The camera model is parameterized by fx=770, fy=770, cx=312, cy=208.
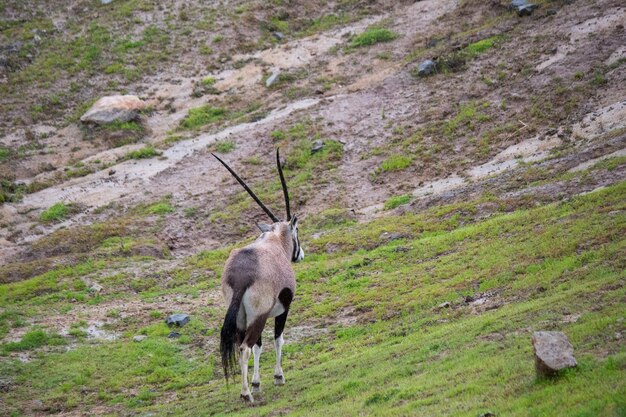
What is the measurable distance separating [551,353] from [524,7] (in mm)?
36712

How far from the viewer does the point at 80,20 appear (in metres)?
55.9

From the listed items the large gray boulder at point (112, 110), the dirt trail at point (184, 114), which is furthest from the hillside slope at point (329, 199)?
the large gray boulder at point (112, 110)

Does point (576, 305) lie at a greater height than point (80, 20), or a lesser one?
greater

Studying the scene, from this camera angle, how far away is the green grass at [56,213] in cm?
3609

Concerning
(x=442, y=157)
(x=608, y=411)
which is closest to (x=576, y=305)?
(x=608, y=411)

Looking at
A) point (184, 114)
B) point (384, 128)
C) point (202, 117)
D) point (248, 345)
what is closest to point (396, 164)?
point (384, 128)

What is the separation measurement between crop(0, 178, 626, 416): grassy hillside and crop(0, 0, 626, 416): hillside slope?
0.27 ft

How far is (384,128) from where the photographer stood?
128 feet

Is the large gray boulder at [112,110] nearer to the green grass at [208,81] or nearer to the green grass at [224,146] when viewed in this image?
the green grass at [208,81]

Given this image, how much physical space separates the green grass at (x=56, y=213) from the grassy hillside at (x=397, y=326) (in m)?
6.95

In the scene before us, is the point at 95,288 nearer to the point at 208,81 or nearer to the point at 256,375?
the point at 256,375

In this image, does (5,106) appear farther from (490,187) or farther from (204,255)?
(490,187)

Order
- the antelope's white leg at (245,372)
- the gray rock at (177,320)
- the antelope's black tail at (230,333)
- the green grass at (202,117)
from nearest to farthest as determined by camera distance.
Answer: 1. the antelope's black tail at (230,333)
2. the antelope's white leg at (245,372)
3. the gray rock at (177,320)
4. the green grass at (202,117)

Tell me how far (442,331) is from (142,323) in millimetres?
10781
